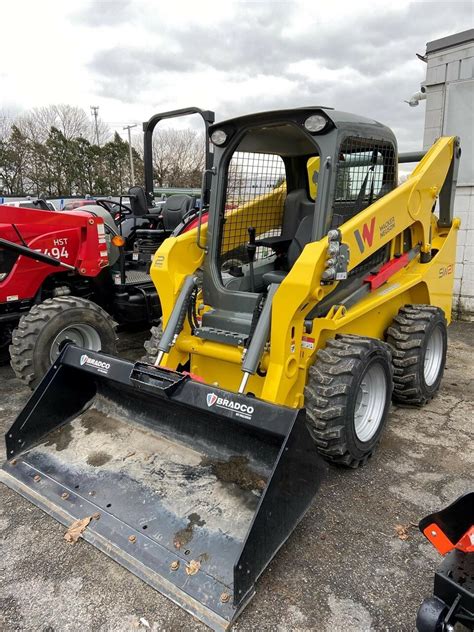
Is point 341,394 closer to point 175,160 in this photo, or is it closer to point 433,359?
point 433,359

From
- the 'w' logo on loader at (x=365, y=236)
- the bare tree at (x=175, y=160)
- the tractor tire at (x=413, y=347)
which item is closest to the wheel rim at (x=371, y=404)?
the tractor tire at (x=413, y=347)

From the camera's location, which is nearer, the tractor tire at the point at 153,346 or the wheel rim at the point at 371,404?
the wheel rim at the point at 371,404

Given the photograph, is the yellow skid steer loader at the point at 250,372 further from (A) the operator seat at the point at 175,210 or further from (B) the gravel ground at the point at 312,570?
(A) the operator seat at the point at 175,210

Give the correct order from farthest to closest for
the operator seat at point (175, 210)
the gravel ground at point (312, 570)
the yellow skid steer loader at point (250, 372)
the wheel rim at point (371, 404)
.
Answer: the operator seat at point (175, 210)
the wheel rim at point (371, 404)
the yellow skid steer loader at point (250, 372)
the gravel ground at point (312, 570)

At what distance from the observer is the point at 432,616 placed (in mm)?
1764

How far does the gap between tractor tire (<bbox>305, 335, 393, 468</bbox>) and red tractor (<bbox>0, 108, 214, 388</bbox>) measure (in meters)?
1.58

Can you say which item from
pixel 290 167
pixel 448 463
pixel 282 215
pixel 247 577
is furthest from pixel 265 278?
pixel 247 577

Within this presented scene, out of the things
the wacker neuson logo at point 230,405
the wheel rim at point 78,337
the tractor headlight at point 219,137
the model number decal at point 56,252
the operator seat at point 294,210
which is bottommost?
the wheel rim at point 78,337

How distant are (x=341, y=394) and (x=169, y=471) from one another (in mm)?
1117

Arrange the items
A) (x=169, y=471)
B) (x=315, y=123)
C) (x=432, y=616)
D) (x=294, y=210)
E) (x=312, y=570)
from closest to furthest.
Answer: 1. (x=432, y=616)
2. (x=312, y=570)
3. (x=169, y=471)
4. (x=315, y=123)
5. (x=294, y=210)

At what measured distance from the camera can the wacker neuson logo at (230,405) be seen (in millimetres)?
2496

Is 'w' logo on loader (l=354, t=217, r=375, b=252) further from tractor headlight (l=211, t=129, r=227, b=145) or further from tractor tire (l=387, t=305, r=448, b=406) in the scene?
tractor headlight (l=211, t=129, r=227, b=145)

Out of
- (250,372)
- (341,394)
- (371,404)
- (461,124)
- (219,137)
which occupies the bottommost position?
(371,404)

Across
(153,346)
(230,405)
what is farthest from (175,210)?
(230,405)
